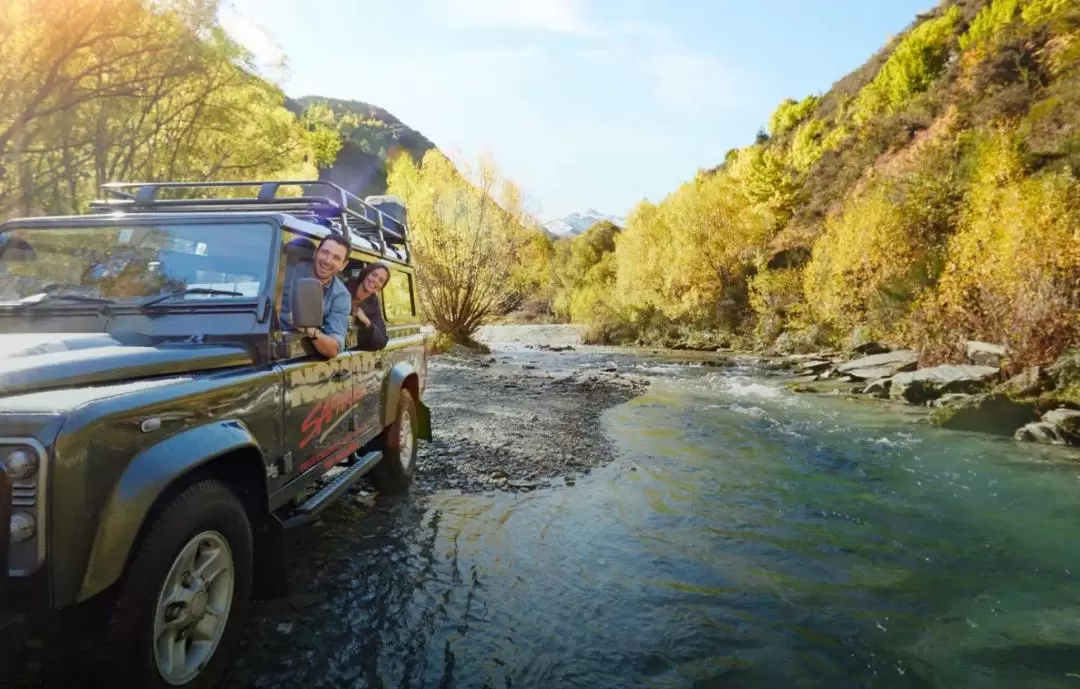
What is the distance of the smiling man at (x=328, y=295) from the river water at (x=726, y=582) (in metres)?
1.62

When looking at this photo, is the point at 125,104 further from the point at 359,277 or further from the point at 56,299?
the point at 56,299

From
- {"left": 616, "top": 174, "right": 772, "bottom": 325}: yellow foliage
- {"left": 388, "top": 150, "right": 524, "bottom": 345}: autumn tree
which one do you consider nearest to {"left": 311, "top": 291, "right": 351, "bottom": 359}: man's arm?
{"left": 388, "top": 150, "right": 524, "bottom": 345}: autumn tree

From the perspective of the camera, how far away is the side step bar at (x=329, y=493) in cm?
373

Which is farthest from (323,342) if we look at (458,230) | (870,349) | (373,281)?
(870,349)

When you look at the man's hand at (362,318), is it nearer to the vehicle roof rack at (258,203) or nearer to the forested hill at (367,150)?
the vehicle roof rack at (258,203)

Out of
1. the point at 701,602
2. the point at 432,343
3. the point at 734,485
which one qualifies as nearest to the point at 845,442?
the point at 734,485

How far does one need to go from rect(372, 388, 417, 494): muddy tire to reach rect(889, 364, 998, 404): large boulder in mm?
11447

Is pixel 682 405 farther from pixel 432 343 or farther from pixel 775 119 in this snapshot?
pixel 775 119

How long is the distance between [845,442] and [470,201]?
17352mm

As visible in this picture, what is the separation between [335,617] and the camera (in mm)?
3736

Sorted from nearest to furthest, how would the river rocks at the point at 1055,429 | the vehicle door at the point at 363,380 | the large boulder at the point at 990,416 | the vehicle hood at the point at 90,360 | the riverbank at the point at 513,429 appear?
the vehicle hood at the point at 90,360 → the vehicle door at the point at 363,380 → the riverbank at the point at 513,429 → the river rocks at the point at 1055,429 → the large boulder at the point at 990,416

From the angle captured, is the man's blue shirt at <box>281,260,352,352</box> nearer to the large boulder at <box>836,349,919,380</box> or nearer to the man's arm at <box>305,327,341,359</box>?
the man's arm at <box>305,327,341,359</box>

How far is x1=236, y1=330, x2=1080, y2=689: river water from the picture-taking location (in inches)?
134

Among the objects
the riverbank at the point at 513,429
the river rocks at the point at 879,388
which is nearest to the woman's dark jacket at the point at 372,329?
the riverbank at the point at 513,429
